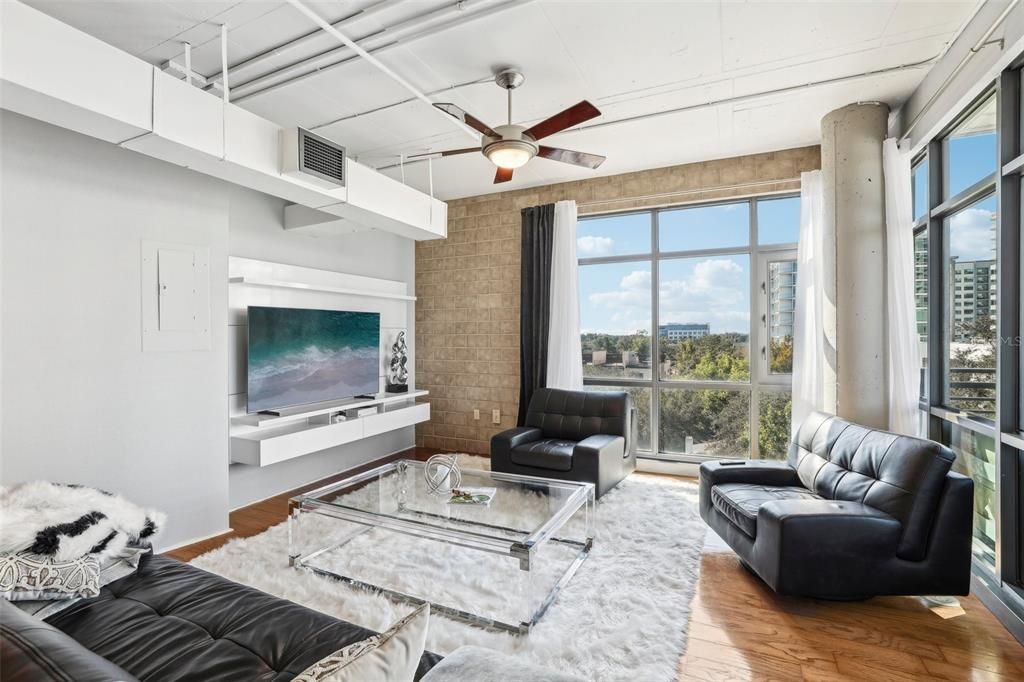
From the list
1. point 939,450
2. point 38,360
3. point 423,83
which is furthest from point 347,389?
point 939,450

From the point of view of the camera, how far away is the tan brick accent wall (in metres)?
5.05

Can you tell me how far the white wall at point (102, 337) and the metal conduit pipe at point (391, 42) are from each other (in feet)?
2.12

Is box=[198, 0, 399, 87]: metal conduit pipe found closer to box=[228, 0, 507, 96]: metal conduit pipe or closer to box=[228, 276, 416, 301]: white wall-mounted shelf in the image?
box=[228, 0, 507, 96]: metal conduit pipe

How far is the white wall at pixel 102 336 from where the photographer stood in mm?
2465

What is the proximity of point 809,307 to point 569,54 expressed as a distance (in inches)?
105

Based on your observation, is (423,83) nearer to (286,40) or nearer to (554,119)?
(286,40)

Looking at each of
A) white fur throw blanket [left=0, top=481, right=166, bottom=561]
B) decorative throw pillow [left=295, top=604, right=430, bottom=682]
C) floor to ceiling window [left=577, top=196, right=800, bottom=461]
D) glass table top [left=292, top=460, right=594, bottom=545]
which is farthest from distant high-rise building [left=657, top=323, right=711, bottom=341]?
decorative throw pillow [left=295, top=604, right=430, bottom=682]

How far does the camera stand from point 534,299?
16.8 ft

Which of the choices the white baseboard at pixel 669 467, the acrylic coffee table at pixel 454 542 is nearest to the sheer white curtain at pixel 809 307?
the white baseboard at pixel 669 467

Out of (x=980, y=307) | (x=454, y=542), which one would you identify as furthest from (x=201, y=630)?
(x=980, y=307)

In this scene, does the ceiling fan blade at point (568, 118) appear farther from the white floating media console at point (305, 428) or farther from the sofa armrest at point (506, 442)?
the white floating media console at point (305, 428)

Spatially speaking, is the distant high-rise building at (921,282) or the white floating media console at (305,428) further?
the white floating media console at (305,428)

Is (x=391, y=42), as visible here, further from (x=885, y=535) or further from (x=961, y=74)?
(x=885, y=535)

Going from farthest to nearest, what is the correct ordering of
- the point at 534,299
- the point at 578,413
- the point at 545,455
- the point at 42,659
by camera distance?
the point at 534,299 → the point at 578,413 → the point at 545,455 → the point at 42,659
